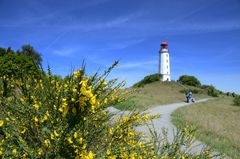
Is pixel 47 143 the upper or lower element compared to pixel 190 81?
lower

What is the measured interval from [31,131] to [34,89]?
2.17 ft

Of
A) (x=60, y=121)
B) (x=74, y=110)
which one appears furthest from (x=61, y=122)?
(x=74, y=110)

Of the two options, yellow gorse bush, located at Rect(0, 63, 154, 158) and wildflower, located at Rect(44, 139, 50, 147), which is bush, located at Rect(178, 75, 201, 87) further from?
wildflower, located at Rect(44, 139, 50, 147)

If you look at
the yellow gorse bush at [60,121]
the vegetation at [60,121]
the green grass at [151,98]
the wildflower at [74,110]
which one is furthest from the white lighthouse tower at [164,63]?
the wildflower at [74,110]

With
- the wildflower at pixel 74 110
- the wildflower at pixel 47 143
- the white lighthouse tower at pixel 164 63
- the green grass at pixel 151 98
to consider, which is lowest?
the wildflower at pixel 47 143

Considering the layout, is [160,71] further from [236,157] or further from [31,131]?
[31,131]

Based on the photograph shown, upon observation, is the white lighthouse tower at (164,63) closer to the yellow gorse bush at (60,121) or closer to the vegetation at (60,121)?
the vegetation at (60,121)

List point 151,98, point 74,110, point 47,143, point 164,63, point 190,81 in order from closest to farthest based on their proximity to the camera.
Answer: point 74,110
point 47,143
point 151,98
point 190,81
point 164,63

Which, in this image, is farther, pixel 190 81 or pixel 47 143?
pixel 190 81

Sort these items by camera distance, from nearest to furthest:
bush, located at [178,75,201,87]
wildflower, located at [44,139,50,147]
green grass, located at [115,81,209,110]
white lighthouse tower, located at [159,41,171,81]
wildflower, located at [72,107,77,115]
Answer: wildflower, located at [72,107,77,115], wildflower, located at [44,139,50,147], green grass, located at [115,81,209,110], bush, located at [178,75,201,87], white lighthouse tower, located at [159,41,171,81]


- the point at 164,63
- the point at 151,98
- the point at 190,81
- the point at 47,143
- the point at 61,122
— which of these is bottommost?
the point at 47,143

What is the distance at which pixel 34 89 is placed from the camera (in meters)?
3.31

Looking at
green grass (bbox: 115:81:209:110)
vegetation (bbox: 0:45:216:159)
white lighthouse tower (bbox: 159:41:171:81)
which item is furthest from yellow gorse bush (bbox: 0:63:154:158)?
white lighthouse tower (bbox: 159:41:171:81)

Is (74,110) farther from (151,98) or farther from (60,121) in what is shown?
(151,98)
